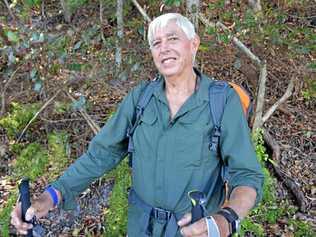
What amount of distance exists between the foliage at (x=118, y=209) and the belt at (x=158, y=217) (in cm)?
197

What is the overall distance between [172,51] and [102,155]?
722 mm

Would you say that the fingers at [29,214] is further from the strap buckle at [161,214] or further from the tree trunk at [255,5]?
the tree trunk at [255,5]

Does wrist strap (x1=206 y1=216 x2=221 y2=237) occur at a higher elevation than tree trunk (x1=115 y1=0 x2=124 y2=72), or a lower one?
lower

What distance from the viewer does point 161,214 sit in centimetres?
275

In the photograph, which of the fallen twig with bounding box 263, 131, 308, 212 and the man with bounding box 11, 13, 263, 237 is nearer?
the man with bounding box 11, 13, 263, 237

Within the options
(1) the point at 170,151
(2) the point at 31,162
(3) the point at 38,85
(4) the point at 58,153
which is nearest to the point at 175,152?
(1) the point at 170,151

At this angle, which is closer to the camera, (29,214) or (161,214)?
(29,214)

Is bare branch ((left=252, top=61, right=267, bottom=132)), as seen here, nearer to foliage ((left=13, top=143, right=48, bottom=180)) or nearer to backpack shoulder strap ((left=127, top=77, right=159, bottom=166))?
foliage ((left=13, top=143, right=48, bottom=180))

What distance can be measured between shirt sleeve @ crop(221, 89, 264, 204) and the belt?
382mm

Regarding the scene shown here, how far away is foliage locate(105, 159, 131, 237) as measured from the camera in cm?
480

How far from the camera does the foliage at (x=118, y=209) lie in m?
4.80

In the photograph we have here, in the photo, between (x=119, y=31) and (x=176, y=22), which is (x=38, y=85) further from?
(x=176, y=22)

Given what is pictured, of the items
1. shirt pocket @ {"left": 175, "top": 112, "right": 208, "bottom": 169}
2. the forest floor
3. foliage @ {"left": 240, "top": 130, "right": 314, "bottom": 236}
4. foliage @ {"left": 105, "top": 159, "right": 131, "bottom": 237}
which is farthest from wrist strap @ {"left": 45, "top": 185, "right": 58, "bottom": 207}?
foliage @ {"left": 240, "top": 130, "right": 314, "bottom": 236}

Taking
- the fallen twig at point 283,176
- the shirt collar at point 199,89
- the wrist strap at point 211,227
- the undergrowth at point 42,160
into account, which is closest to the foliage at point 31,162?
the undergrowth at point 42,160
